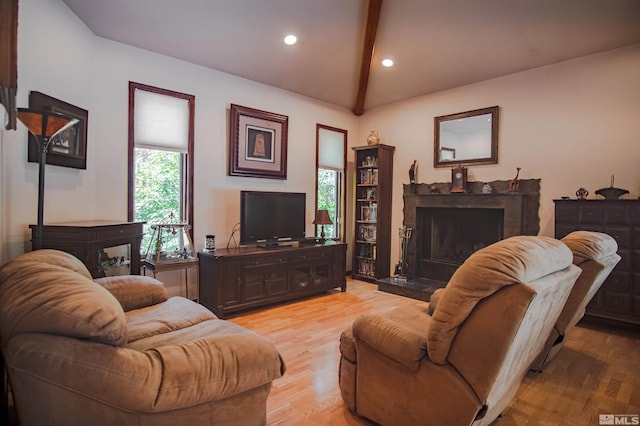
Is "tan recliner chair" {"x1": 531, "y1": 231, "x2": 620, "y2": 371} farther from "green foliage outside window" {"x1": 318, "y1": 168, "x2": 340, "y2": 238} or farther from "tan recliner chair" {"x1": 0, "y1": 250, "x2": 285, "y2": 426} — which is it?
"green foliage outside window" {"x1": 318, "y1": 168, "x2": 340, "y2": 238}

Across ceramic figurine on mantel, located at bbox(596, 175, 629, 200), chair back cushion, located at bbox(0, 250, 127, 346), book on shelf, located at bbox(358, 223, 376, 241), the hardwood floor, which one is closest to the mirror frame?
ceramic figurine on mantel, located at bbox(596, 175, 629, 200)

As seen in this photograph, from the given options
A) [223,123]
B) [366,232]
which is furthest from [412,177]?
[223,123]

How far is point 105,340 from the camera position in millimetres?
1231

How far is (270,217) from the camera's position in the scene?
454 centimetres

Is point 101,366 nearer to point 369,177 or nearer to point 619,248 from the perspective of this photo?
point 619,248

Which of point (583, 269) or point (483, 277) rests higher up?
point (483, 277)

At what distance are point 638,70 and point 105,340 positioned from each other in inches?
206

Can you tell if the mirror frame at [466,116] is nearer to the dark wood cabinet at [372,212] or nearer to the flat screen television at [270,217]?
the dark wood cabinet at [372,212]

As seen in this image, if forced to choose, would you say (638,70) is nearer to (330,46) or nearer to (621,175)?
(621,175)

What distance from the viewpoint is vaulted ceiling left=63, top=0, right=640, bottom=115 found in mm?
3496

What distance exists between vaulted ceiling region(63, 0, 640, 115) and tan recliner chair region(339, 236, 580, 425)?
313 cm

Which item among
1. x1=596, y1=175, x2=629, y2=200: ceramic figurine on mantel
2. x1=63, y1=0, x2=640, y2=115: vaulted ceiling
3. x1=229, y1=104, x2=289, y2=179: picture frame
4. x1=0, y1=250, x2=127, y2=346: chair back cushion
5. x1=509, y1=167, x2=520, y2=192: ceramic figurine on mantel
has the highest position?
x1=63, y1=0, x2=640, y2=115: vaulted ceiling

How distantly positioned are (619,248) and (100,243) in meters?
4.78

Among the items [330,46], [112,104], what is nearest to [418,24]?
[330,46]
